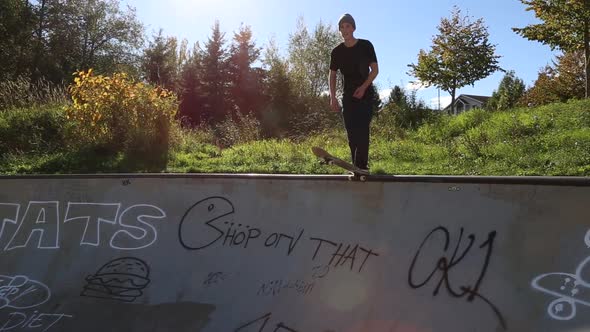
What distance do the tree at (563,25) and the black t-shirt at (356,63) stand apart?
785 cm

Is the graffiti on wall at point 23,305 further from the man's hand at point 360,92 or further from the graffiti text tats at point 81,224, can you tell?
the man's hand at point 360,92

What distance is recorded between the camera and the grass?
626cm

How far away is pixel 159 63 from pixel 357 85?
3290 cm

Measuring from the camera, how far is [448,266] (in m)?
3.33

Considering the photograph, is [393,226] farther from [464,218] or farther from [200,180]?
[200,180]

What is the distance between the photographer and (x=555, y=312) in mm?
2869

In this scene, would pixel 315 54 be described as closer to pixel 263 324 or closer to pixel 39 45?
pixel 39 45

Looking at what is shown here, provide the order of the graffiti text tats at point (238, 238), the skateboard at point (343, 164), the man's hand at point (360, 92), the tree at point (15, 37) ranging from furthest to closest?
1. the tree at point (15, 37)
2. the man's hand at point (360, 92)
3. the skateboard at point (343, 164)
4. the graffiti text tats at point (238, 238)

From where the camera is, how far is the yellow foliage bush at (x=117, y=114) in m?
9.30

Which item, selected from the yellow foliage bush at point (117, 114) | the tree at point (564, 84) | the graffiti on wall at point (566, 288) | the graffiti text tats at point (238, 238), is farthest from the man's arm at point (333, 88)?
the tree at point (564, 84)

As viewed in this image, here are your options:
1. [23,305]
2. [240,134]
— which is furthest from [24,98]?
[23,305]

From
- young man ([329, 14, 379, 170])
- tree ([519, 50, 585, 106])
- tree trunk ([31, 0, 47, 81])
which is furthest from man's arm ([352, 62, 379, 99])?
tree trunk ([31, 0, 47, 81])

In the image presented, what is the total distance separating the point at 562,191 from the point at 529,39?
10.9 metres

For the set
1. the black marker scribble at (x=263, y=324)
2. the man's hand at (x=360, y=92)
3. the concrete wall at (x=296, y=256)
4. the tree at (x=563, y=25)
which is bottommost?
the black marker scribble at (x=263, y=324)
